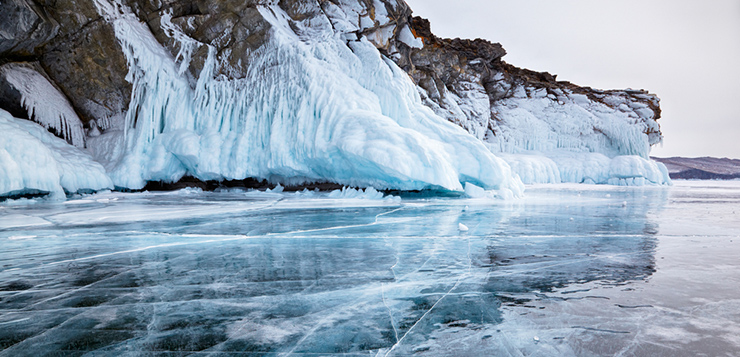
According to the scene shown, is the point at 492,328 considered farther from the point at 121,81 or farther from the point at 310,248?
the point at 121,81

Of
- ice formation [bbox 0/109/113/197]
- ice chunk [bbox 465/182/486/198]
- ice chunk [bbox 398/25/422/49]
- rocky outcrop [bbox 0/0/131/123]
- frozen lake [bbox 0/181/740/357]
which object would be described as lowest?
frozen lake [bbox 0/181/740/357]

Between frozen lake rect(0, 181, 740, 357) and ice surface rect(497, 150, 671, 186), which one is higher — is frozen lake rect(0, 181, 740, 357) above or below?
below

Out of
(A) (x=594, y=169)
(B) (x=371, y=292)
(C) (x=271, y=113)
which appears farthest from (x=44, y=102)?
(A) (x=594, y=169)

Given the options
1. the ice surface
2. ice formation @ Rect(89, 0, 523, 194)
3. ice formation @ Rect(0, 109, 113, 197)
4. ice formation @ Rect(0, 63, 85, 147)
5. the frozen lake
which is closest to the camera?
the frozen lake

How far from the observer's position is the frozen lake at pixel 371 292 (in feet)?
6.55

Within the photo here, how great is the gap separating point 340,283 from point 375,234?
233 cm

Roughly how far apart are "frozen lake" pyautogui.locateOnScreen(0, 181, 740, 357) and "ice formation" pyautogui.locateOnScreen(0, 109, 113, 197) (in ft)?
19.1

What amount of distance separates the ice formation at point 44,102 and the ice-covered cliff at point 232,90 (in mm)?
49

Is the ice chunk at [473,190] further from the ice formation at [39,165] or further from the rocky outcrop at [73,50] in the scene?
the rocky outcrop at [73,50]

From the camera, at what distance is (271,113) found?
12.8 meters

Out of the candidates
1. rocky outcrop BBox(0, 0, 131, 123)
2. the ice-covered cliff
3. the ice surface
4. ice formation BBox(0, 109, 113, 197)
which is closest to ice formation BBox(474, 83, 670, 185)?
the ice surface

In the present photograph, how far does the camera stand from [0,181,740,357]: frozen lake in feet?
6.55

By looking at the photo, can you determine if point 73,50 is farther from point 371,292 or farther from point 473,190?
point 371,292

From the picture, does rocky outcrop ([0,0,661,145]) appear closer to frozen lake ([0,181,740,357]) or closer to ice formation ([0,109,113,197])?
ice formation ([0,109,113,197])
